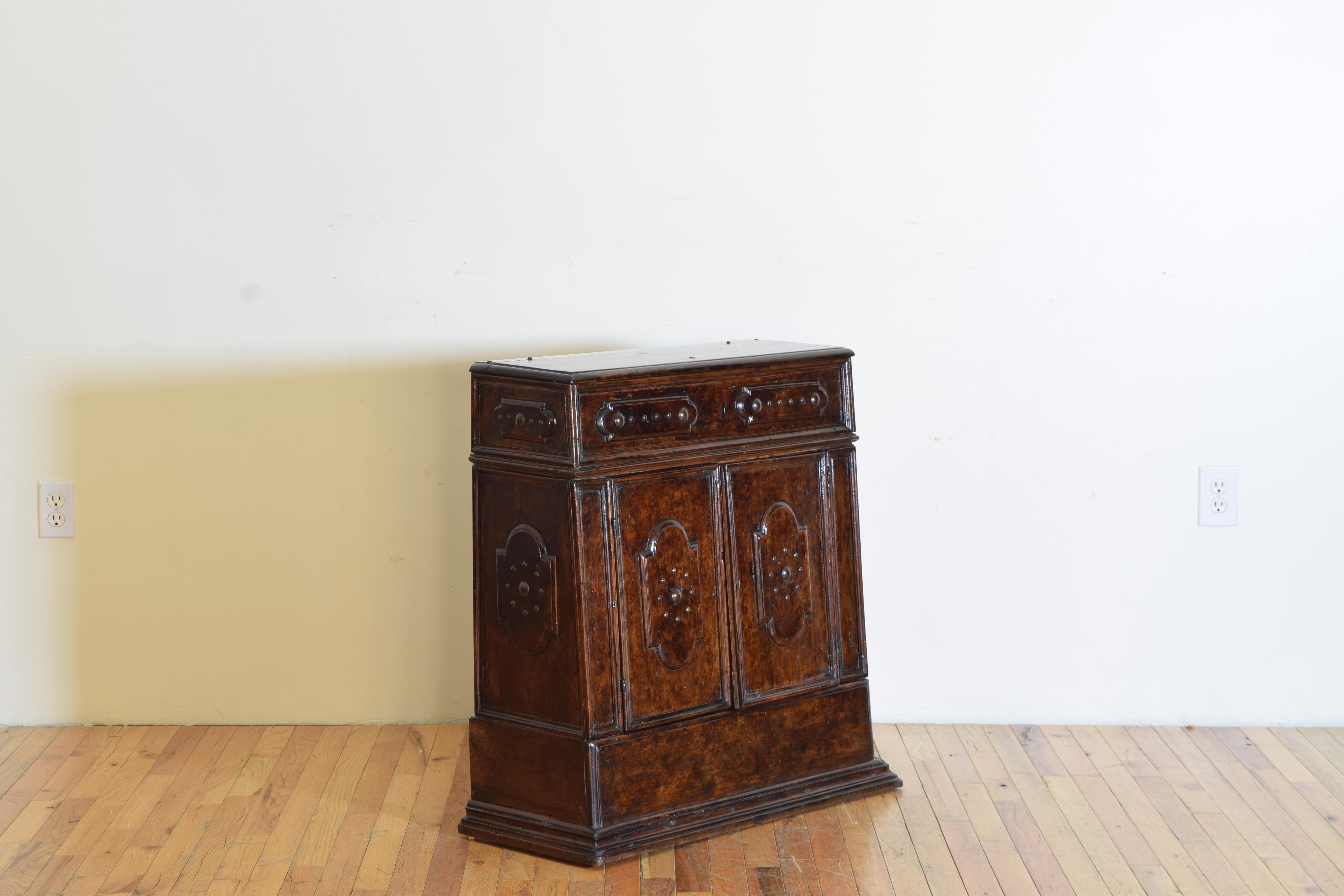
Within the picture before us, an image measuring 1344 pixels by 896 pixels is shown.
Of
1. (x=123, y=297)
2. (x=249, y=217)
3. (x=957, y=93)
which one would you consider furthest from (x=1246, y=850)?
(x=123, y=297)

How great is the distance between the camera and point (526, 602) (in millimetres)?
2068

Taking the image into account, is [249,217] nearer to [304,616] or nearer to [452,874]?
[304,616]

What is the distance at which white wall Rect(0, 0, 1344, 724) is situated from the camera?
2.44 meters

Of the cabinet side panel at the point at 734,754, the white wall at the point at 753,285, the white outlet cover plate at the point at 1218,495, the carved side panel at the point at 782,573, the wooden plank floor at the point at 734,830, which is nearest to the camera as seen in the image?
the wooden plank floor at the point at 734,830

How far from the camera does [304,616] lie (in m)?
2.59

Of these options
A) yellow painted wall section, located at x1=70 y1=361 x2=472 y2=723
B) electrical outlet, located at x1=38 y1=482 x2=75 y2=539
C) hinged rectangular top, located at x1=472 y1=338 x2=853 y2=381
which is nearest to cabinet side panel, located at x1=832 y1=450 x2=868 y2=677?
hinged rectangular top, located at x1=472 y1=338 x2=853 y2=381

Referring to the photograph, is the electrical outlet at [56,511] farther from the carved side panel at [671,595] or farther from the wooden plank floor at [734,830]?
the carved side panel at [671,595]

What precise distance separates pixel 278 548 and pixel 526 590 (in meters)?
0.76

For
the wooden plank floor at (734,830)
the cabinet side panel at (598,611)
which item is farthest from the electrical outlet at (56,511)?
the cabinet side panel at (598,611)

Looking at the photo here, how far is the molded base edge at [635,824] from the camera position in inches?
80.2

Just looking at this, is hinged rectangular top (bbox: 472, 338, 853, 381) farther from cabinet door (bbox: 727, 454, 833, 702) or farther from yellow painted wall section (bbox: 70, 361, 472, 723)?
yellow painted wall section (bbox: 70, 361, 472, 723)

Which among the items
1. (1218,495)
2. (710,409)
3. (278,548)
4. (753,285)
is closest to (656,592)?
(710,409)

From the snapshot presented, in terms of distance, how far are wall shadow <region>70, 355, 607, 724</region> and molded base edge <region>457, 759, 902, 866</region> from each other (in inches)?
20.8

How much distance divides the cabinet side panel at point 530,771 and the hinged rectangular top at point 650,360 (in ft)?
1.93
